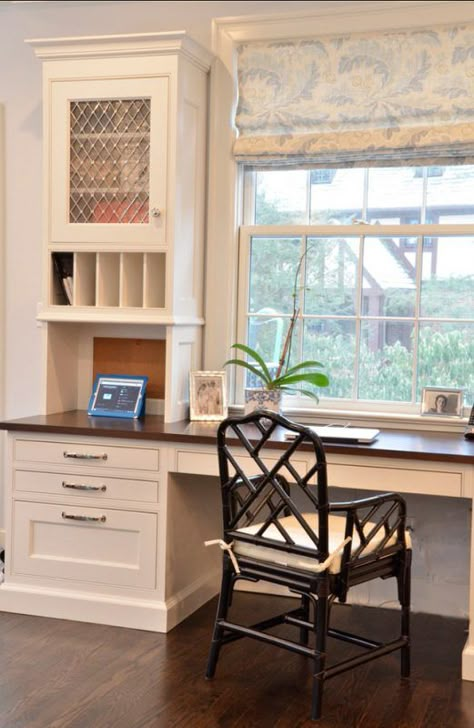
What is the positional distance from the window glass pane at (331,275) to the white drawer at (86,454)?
1.03m

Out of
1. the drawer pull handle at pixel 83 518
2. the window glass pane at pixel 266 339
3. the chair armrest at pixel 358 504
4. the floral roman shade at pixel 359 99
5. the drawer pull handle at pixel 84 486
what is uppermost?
the floral roman shade at pixel 359 99

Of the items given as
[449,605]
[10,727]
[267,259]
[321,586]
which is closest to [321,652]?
[321,586]

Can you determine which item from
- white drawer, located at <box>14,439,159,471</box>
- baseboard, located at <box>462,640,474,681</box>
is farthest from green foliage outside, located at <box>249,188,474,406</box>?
baseboard, located at <box>462,640,474,681</box>

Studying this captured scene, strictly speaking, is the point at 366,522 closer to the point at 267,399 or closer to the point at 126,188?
the point at 267,399

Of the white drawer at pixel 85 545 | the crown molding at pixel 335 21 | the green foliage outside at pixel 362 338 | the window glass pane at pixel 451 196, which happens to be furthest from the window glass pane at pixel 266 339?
the crown molding at pixel 335 21

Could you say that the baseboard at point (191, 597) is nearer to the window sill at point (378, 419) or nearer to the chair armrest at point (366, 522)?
the window sill at point (378, 419)

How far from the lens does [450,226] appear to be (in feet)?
12.1

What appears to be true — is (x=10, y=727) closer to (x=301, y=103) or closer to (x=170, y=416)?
(x=170, y=416)

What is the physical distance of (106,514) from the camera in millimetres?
3494

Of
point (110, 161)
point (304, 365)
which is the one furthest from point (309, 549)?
point (110, 161)

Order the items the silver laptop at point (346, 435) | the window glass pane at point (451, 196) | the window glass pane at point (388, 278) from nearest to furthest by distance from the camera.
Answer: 1. the silver laptop at point (346, 435)
2. the window glass pane at point (451, 196)
3. the window glass pane at point (388, 278)

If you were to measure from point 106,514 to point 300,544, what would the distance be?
3.33 feet

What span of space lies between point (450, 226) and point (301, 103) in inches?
32.1

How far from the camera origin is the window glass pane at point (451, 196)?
12.1 feet
